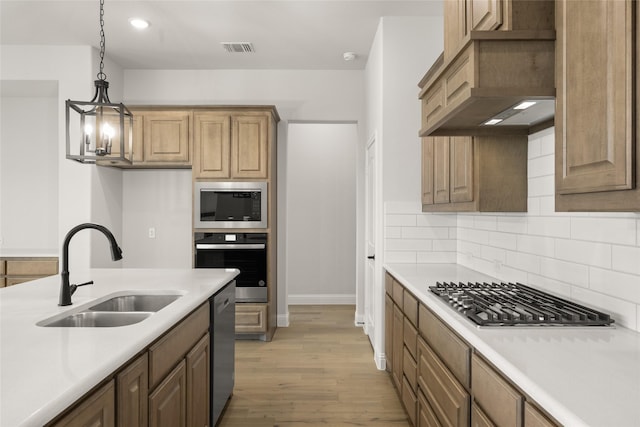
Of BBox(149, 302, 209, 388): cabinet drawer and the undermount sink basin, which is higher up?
the undermount sink basin

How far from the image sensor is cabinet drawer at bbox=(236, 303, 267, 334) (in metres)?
4.23

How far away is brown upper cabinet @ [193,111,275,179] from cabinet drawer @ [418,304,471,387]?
2.59 metres

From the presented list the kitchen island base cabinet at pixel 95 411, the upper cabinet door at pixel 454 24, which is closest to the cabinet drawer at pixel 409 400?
the kitchen island base cabinet at pixel 95 411

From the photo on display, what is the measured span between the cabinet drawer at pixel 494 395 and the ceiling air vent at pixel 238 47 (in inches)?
145

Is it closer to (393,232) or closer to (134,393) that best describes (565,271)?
(393,232)

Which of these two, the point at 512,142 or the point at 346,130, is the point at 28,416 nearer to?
the point at 512,142

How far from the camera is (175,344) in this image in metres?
1.74

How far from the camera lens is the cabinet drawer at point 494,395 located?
3.67 ft

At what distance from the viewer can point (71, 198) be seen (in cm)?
418

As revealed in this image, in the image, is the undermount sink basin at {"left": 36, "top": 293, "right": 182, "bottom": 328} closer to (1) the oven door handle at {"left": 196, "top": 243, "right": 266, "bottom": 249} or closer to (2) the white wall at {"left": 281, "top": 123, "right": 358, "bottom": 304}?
(1) the oven door handle at {"left": 196, "top": 243, "right": 266, "bottom": 249}

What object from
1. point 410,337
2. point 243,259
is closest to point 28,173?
point 243,259

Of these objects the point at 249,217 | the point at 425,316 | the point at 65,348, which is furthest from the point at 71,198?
the point at 425,316

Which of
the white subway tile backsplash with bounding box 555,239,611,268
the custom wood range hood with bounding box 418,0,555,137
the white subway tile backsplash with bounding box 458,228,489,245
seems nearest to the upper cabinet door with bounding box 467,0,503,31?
the custom wood range hood with bounding box 418,0,555,137

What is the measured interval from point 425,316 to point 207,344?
119cm
